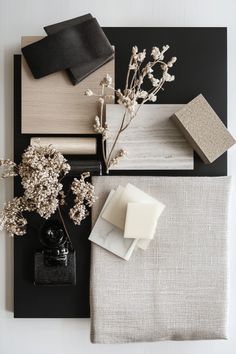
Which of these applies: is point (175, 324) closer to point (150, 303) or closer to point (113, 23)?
point (150, 303)

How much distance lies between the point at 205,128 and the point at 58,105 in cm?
48

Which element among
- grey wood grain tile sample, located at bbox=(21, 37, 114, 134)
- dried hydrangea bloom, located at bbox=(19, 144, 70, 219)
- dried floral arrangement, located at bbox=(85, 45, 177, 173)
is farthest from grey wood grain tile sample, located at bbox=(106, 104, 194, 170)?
dried hydrangea bloom, located at bbox=(19, 144, 70, 219)

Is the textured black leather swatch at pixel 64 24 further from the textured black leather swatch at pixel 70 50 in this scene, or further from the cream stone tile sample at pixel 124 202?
the cream stone tile sample at pixel 124 202

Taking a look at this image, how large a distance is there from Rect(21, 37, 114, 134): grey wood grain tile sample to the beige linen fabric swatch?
8.2 inches

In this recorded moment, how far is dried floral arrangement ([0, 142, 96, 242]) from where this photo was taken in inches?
48.4

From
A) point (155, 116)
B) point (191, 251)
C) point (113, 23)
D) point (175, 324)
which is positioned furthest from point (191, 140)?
point (175, 324)

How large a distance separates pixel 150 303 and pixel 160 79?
73cm

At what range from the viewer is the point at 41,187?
1232mm

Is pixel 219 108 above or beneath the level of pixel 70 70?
beneath

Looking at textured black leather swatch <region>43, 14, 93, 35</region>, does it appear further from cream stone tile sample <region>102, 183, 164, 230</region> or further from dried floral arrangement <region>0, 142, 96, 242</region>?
cream stone tile sample <region>102, 183, 164, 230</region>

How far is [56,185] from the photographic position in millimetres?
1275

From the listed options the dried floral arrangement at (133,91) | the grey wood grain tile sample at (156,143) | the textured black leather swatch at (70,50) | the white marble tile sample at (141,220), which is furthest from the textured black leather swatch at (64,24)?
the white marble tile sample at (141,220)

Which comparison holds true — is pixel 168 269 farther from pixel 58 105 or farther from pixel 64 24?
pixel 64 24

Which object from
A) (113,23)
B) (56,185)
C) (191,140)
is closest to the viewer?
(56,185)
